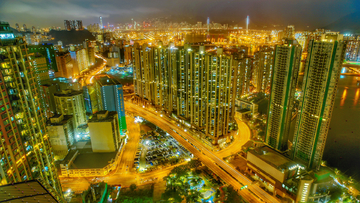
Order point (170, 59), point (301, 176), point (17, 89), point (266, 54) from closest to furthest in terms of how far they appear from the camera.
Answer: point (17, 89) → point (301, 176) → point (170, 59) → point (266, 54)

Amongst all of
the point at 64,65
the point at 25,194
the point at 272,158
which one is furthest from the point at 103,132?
the point at 64,65

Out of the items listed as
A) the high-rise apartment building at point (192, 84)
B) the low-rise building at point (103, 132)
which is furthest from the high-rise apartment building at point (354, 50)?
the low-rise building at point (103, 132)

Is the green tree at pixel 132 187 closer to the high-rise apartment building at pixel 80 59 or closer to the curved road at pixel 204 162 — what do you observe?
the curved road at pixel 204 162

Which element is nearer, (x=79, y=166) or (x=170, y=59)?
(x=79, y=166)

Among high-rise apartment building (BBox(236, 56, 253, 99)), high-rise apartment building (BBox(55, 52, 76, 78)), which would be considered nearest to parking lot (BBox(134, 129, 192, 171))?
high-rise apartment building (BBox(236, 56, 253, 99))

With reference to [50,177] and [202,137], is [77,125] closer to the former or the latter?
[50,177]

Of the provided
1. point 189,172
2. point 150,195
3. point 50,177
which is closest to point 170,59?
point 189,172

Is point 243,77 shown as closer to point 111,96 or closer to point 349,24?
point 111,96
